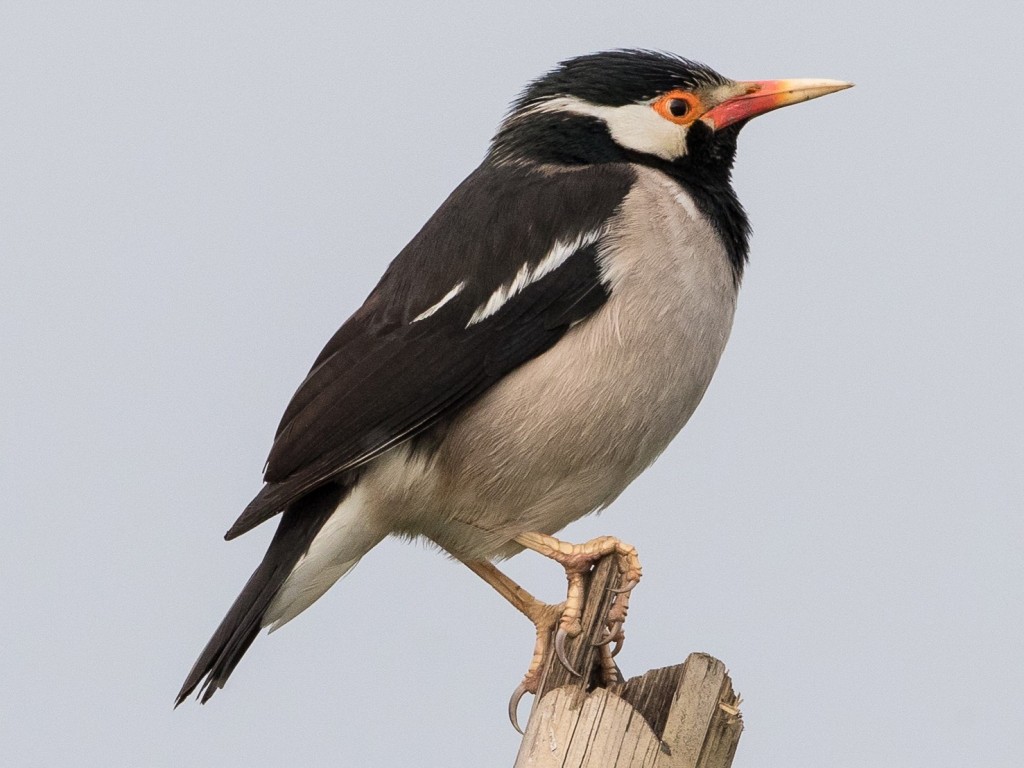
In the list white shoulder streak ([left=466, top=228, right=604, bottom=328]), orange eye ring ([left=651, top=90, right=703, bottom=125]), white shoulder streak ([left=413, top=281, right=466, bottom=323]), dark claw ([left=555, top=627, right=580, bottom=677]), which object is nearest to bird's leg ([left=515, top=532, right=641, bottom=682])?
dark claw ([left=555, top=627, right=580, bottom=677])

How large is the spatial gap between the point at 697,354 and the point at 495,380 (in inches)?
34.1

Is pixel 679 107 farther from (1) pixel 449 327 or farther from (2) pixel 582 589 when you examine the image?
(2) pixel 582 589

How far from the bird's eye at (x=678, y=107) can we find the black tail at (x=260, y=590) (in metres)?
2.35

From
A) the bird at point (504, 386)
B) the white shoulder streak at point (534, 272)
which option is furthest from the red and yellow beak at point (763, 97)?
the white shoulder streak at point (534, 272)

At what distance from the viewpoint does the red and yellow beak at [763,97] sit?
6.70 m

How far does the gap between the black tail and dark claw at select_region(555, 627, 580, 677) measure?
51.0 inches

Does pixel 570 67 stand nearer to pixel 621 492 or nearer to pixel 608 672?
pixel 621 492

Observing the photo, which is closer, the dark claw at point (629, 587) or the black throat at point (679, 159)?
the dark claw at point (629, 587)

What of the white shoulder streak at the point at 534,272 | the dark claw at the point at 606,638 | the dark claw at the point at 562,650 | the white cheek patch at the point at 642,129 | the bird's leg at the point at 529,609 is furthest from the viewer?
the white cheek patch at the point at 642,129

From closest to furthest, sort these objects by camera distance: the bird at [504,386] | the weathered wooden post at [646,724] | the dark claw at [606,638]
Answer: the weathered wooden post at [646,724] < the dark claw at [606,638] < the bird at [504,386]

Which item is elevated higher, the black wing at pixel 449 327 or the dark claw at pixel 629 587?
the black wing at pixel 449 327

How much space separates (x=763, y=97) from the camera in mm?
6750

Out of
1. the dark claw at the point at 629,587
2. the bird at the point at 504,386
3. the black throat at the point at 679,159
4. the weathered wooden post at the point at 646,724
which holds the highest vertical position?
the black throat at the point at 679,159

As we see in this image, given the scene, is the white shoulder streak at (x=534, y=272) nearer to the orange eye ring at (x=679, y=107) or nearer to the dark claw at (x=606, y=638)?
the orange eye ring at (x=679, y=107)
